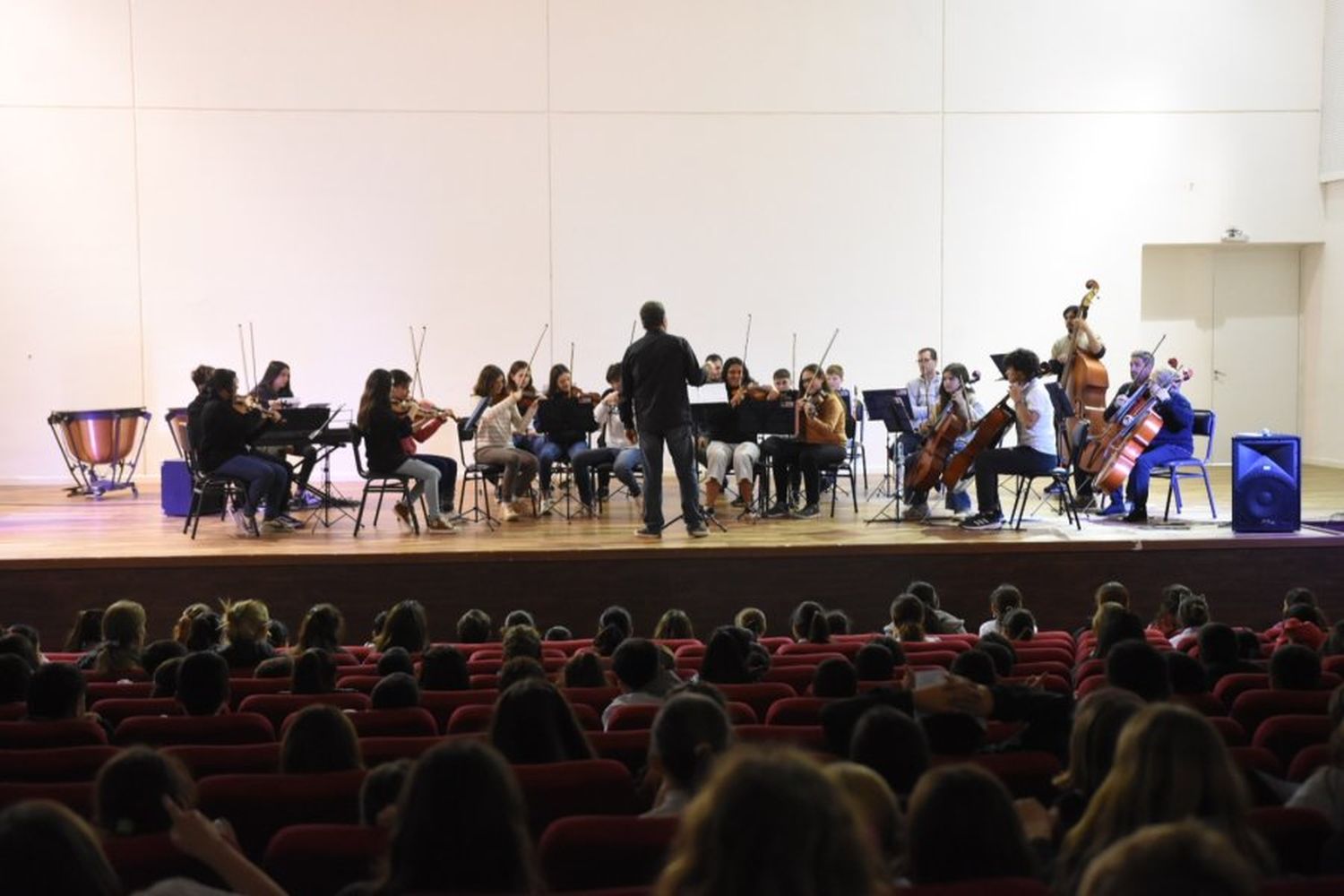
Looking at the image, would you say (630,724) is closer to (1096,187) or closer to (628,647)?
(628,647)

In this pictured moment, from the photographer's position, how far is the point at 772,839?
1.52 meters

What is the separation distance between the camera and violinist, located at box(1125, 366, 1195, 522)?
28.9ft

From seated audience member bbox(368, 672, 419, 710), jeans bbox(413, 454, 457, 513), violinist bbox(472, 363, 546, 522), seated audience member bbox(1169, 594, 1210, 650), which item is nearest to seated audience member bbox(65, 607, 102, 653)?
seated audience member bbox(368, 672, 419, 710)

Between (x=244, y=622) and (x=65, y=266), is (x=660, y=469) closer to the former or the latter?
(x=244, y=622)

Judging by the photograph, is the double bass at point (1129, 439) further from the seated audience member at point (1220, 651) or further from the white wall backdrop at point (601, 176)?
the seated audience member at point (1220, 651)

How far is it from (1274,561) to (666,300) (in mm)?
6426

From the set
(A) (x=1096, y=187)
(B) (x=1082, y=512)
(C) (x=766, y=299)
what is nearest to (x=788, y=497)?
(B) (x=1082, y=512)

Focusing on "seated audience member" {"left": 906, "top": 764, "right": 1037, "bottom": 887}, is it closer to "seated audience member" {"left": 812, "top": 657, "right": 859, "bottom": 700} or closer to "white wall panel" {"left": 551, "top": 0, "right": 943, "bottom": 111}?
"seated audience member" {"left": 812, "top": 657, "right": 859, "bottom": 700}

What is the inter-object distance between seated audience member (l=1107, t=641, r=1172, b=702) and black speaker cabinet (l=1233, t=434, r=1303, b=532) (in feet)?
16.0

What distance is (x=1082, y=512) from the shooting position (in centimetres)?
933

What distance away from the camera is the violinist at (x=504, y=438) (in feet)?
30.3

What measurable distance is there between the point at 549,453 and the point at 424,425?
39.2 inches

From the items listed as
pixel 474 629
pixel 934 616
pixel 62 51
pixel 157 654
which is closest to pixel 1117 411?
pixel 934 616

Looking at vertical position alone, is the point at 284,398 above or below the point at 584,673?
above
